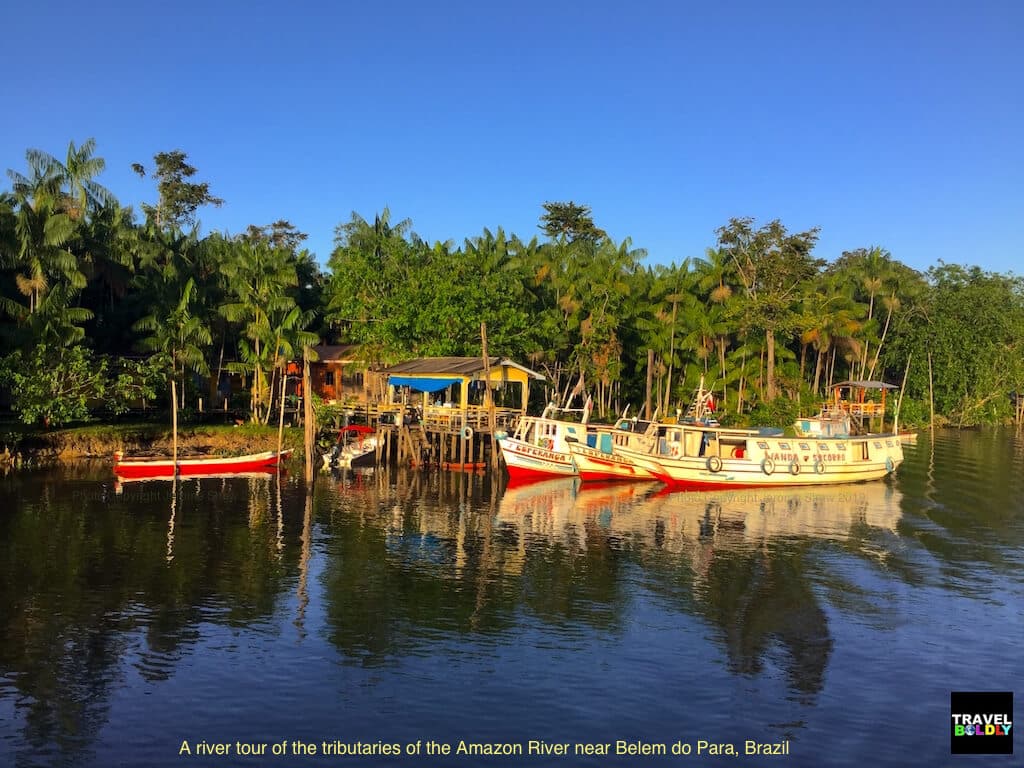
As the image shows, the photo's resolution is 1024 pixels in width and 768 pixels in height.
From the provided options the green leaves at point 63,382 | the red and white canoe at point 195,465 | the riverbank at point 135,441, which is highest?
the green leaves at point 63,382

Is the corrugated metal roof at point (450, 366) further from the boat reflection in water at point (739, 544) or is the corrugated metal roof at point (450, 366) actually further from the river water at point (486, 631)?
the river water at point (486, 631)

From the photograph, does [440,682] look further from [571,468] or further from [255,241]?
[255,241]

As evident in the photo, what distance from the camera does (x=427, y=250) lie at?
2467 inches

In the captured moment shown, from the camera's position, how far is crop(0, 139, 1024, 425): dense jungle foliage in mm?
44344

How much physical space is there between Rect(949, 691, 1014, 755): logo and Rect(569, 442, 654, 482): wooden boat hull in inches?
1003

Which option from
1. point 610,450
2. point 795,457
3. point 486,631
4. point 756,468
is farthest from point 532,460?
point 486,631

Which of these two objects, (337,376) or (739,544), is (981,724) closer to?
(739,544)

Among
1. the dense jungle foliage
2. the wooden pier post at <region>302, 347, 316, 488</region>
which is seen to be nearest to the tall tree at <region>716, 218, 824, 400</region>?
the dense jungle foliage

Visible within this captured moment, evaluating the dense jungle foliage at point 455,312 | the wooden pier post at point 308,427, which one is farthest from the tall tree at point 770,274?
the wooden pier post at point 308,427

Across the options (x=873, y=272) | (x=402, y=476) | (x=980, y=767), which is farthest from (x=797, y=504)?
(x=873, y=272)

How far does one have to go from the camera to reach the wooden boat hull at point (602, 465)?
42.4 metres

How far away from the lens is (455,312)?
51.5 metres

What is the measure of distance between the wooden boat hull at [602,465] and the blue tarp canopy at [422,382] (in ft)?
26.0

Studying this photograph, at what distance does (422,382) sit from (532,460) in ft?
27.8
